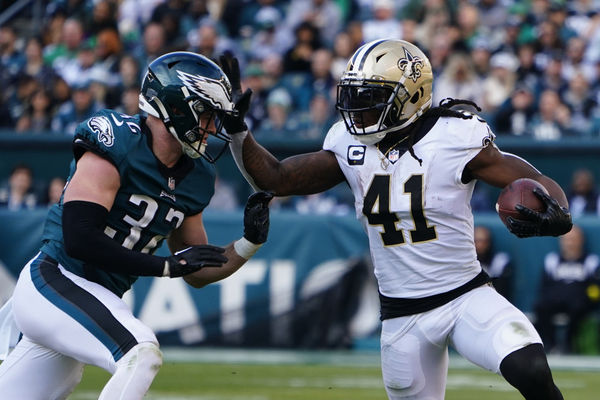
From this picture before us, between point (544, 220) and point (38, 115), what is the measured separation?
26.2 feet

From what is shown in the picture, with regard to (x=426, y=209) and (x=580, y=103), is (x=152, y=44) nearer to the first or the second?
(x=580, y=103)

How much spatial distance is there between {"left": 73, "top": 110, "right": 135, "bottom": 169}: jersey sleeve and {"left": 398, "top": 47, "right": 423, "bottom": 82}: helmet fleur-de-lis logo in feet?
4.00

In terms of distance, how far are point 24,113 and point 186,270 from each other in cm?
771

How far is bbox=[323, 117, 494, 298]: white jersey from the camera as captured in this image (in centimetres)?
445

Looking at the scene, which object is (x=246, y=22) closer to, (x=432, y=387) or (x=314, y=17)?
(x=314, y=17)

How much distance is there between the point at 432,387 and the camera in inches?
176

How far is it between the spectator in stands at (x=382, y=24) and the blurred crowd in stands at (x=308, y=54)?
1cm

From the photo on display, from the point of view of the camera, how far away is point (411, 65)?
15.3ft

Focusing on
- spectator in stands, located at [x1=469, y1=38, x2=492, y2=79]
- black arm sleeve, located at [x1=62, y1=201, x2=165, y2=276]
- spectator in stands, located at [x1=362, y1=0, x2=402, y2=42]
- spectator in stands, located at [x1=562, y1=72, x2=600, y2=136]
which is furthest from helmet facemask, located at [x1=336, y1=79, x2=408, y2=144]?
spectator in stands, located at [x1=362, y1=0, x2=402, y2=42]

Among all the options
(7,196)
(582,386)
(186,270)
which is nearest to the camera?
(186,270)

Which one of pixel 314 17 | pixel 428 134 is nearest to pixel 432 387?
pixel 428 134

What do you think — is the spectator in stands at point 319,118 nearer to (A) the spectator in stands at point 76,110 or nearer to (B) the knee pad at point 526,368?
(A) the spectator in stands at point 76,110

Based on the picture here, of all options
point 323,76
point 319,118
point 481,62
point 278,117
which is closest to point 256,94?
point 278,117

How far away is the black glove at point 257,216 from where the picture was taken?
4480 millimetres
